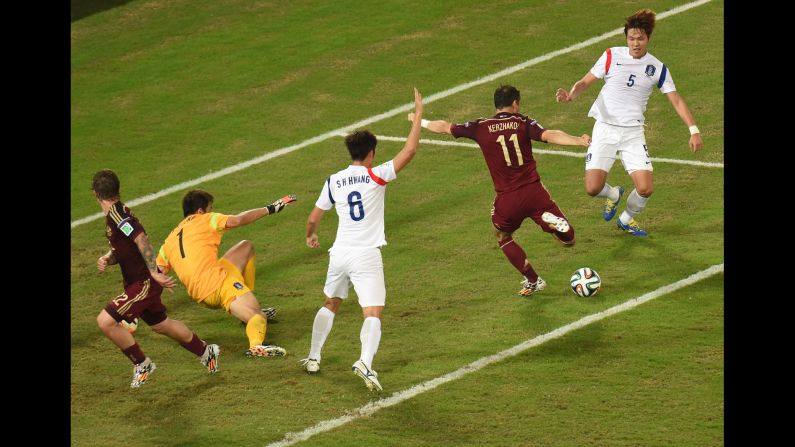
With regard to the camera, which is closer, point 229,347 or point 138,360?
point 138,360

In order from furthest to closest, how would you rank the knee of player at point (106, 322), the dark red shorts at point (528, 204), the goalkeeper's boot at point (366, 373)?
the dark red shorts at point (528, 204) < the knee of player at point (106, 322) < the goalkeeper's boot at point (366, 373)

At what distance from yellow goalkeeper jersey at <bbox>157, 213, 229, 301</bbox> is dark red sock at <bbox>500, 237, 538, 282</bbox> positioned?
3242 millimetres

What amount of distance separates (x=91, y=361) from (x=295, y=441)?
12.0 feet

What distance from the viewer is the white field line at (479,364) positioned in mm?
11719

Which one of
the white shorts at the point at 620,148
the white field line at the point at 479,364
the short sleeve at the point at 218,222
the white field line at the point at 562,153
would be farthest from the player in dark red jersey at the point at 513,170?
the white field line at the point at 562,153

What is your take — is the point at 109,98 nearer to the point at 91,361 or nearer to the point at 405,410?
the point at 91,361

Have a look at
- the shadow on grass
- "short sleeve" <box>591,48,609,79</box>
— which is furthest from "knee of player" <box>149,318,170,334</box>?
the shadow on grass

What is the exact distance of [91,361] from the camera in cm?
1416

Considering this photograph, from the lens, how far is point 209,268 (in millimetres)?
14023

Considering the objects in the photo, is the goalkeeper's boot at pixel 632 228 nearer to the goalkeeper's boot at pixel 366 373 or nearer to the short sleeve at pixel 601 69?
the short sleeve at pixel 601 69

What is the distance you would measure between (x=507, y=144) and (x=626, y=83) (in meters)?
2.55

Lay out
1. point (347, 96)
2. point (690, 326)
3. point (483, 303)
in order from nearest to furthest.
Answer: point (690, 326), point (483, 303), point (347, 96)

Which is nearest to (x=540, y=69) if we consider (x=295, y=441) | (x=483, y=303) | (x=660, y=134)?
(x=660, y=134)

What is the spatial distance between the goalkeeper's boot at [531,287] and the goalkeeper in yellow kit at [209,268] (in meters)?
2.96
